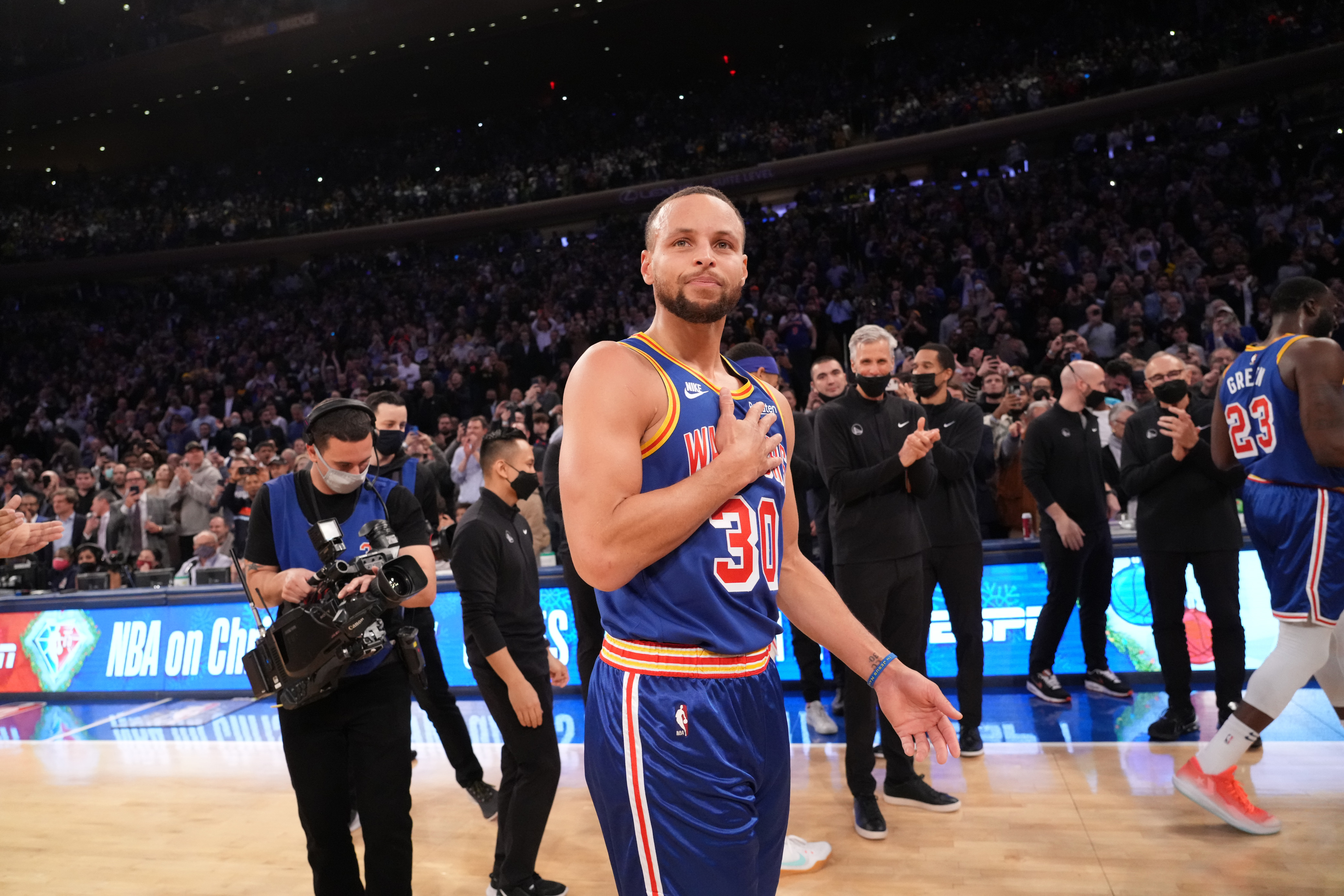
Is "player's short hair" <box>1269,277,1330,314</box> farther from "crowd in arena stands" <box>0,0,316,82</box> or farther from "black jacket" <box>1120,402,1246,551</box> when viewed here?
"crowd in arena stands" <box>0,0,316,82</box>

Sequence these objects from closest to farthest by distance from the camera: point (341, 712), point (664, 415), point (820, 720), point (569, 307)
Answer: point (664, 415) < point (341, 712) < point (820, 720) < point (569, 307)

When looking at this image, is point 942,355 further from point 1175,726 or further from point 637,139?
point 637,139

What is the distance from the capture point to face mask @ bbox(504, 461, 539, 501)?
3701 mm

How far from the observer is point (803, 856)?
11.9 feet

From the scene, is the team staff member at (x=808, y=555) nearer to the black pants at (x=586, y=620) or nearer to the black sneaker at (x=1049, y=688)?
the black sneaker at (x=1049, y=688)

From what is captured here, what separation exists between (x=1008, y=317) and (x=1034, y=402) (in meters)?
4.53

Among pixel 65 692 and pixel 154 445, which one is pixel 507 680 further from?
pixel 154 445

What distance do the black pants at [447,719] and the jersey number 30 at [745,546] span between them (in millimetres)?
2906

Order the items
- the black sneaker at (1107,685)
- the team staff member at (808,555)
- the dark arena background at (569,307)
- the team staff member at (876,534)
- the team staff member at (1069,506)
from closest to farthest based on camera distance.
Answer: the team staff member at (876,534) → the dark arena background at (569,307) → the team staff member at (808,555) → the team staff member at (1069,506) → the black sneaker at (1107,685)

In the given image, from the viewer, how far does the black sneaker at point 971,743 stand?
4707 millimetres

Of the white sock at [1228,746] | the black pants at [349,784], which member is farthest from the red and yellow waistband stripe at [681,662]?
the white sock at [1228,746]

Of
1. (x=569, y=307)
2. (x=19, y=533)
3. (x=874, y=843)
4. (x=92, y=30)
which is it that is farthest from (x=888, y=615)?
(x=92, y=30)

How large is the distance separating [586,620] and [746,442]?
2.86 m

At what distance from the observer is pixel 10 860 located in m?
4.38
